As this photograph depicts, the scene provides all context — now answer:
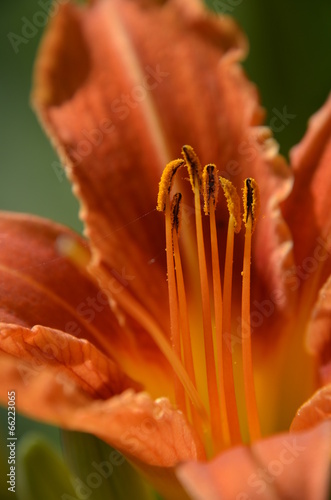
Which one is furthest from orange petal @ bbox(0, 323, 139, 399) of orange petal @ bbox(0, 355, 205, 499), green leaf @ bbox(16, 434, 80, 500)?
green leaf @ bbox(16, 434, 80, 500)

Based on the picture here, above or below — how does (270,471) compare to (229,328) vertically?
below

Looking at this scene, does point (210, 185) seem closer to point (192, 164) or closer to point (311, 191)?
point (192, 164)

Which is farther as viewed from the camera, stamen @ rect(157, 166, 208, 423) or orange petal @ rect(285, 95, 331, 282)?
orange petal @ rect(285, 95, 331, 282)
